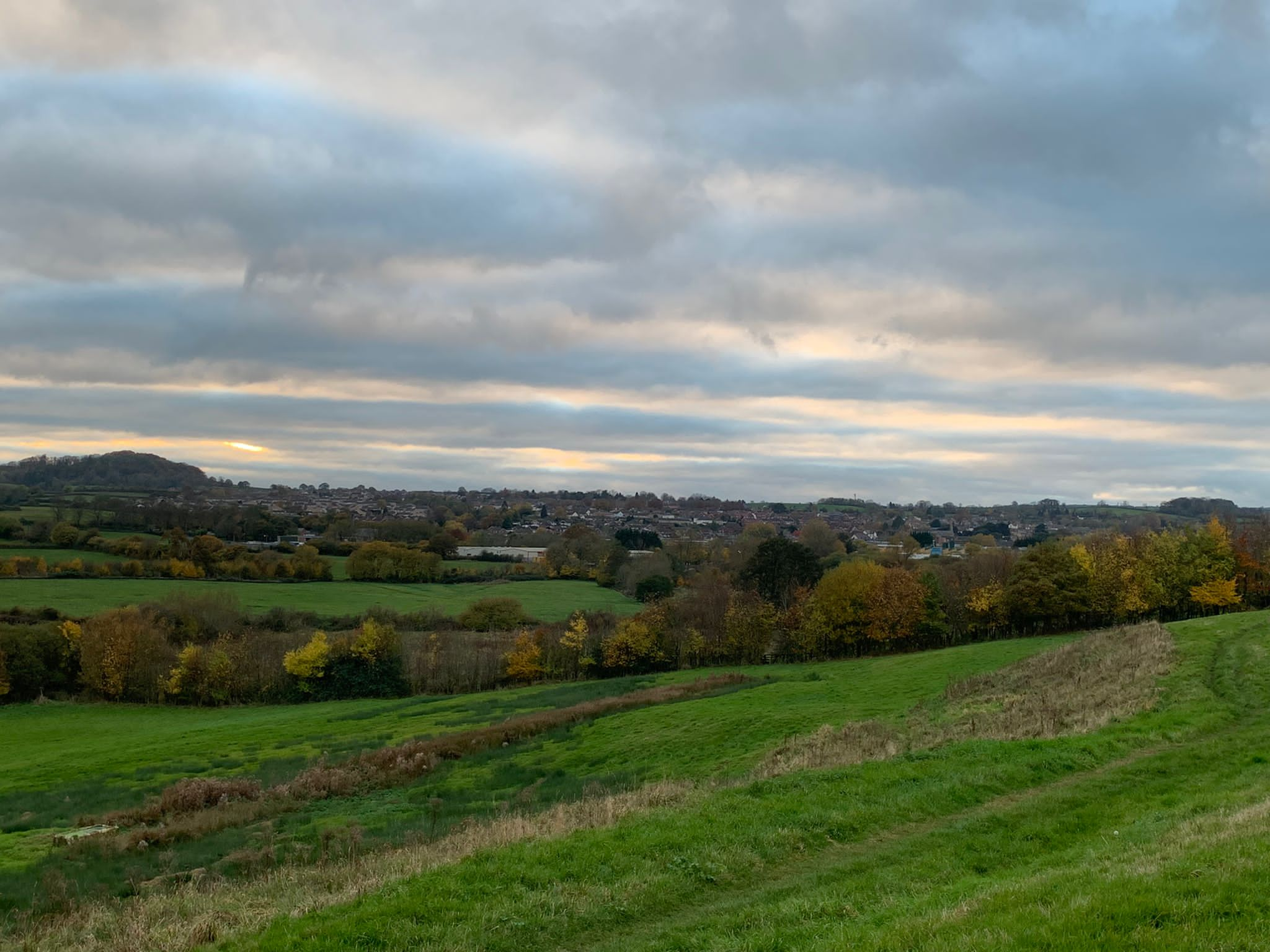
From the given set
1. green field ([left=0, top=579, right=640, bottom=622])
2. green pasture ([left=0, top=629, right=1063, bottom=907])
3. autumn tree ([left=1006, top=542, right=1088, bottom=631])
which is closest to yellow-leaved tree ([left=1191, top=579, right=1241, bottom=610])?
autumn tree ([left=1006, top=542, right=1088, bottom=631])

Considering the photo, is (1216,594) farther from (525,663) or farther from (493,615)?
(493,615)

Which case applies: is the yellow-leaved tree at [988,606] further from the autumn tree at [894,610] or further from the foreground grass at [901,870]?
the foreground grass at [901,870]

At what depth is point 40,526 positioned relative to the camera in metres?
137

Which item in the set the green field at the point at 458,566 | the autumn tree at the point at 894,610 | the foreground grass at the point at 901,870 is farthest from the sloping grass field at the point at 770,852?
the green field at the point at 458,566

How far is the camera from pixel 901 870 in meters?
13.2

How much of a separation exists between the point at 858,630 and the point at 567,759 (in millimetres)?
48096

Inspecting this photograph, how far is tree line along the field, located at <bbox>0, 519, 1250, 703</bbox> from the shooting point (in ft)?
233

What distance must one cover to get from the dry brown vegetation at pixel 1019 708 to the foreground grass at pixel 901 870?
2758 mm

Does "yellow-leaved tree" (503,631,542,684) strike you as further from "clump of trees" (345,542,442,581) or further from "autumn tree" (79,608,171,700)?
"clump of trees" (345,542,442,581)

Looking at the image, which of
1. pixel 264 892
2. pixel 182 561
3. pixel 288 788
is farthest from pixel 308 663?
pixel 182 561

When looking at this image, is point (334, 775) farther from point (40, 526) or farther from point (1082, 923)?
point (40, 526)

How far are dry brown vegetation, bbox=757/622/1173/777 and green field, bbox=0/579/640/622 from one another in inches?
2799

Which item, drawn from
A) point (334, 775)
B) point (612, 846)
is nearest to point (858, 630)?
point (334, 775)

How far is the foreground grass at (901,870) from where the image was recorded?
30.2 ft
